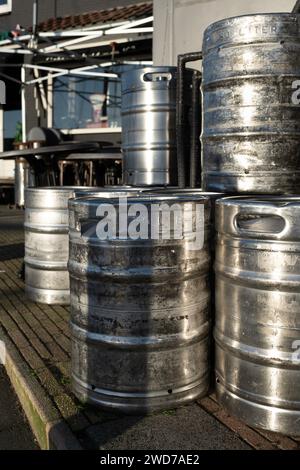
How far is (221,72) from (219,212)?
1022mm

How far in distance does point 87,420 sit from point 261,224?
4.34ft

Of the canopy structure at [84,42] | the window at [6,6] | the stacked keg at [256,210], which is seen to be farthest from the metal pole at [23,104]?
the stacked keg at [256,210]

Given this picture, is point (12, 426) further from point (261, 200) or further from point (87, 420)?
point (261, 200)

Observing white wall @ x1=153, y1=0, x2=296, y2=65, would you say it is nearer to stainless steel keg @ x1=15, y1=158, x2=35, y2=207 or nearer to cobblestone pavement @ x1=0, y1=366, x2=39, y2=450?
cobblestone pavement @ x1=0, y1=366, x2=39, y2=450

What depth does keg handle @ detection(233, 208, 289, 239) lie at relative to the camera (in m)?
2.33

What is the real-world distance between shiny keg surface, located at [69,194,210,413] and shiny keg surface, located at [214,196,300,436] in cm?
20

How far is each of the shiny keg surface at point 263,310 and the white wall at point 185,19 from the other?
3.75 metres

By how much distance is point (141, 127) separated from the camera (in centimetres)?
Result: 507

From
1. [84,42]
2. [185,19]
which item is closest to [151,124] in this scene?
[185,19]

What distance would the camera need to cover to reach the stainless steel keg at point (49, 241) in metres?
4.50

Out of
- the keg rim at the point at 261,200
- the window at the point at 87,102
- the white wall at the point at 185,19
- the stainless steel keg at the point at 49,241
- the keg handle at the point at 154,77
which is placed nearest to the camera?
the keg rim at the point at 261,200

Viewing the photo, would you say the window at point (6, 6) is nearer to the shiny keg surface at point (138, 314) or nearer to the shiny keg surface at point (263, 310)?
the shiny keg surface at point (138, 314)

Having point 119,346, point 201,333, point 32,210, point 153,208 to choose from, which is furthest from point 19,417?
point 32,210

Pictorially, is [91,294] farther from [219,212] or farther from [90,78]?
[90,78]
